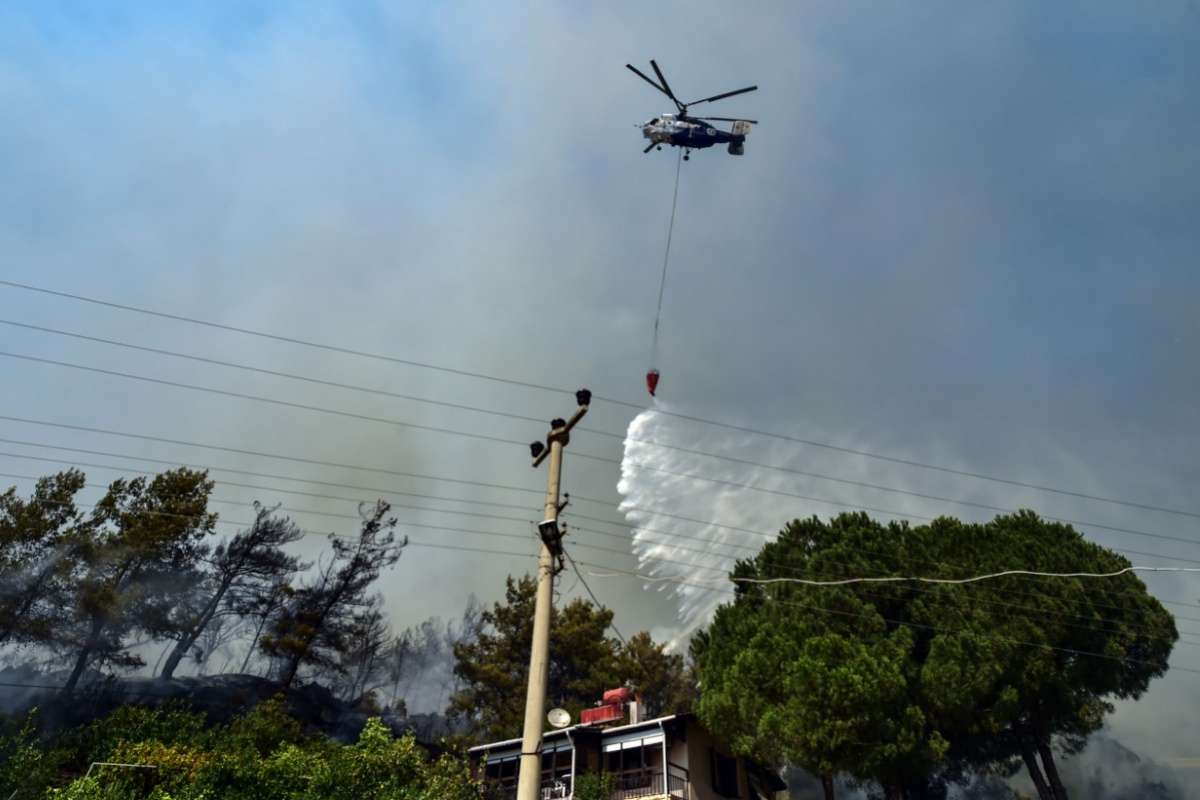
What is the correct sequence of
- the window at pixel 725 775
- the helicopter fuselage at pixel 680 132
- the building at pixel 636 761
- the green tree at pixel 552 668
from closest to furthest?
1. the helicopter fuselage at pixel 680 132
2. the building at pixel 636 761
3. the window at pixel 725 775
4. the green tree at pixel 552 668

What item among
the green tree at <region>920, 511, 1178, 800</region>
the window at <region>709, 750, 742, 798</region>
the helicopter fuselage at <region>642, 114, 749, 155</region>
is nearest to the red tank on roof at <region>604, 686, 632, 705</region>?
the window at <region>709, 750, 742, 798</region>

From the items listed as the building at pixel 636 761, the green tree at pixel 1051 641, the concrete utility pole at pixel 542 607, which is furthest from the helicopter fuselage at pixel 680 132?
the building at pixel 636 761

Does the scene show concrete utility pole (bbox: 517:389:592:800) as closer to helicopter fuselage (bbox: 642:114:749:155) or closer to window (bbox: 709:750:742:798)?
helicopter fuselage (bbox: 642:114:749:155)

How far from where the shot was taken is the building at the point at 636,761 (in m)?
34.2

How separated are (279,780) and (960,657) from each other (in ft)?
92.0

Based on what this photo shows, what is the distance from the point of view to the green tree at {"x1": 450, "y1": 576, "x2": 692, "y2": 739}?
52125 millimetres

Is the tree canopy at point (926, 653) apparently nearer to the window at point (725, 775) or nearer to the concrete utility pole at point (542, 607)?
the window at point (725, 775)

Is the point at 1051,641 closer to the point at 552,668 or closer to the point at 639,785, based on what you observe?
the point at 639,785

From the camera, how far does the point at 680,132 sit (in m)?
28.4

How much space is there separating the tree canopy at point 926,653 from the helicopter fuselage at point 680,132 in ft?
71.8

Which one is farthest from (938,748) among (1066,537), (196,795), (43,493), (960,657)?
(43,493)

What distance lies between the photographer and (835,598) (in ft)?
112

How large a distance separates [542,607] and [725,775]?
106 feet

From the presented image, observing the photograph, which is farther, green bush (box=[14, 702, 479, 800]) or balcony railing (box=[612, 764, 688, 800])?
balcony railing (box=[612, 764, 688, 800])
